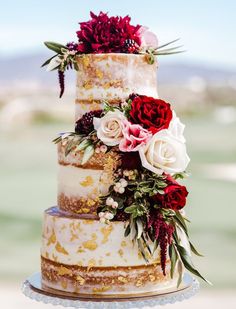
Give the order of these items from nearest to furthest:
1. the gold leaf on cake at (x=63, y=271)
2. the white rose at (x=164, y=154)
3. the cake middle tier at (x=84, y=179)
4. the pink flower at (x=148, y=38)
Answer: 1. the white rose at (x=164, y=154)
2. the cake middle tier at (x=84, y=179)
3. the gold leaf on cake at (x=63, y=271)
4. the pink flower at (x=148, y=38)

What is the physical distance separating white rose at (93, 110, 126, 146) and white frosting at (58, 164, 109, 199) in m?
0.19

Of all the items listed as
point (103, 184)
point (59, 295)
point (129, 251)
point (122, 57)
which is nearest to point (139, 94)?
point (122, 57)

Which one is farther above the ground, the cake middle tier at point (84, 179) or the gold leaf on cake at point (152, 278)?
the cake middle tier at point (84, 179)

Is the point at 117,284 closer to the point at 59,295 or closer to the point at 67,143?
the point at 59,295

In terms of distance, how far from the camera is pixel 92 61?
483 cm

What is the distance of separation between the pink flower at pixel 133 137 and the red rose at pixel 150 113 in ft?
0.12

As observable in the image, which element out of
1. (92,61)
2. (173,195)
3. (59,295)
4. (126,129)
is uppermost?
(92,61)

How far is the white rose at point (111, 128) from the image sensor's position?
4.66 metres

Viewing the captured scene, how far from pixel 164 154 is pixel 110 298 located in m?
0.84

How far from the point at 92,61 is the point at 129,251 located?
1072 millimetres

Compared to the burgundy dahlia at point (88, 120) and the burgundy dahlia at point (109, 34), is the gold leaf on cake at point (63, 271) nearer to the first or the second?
the burgundy dahlia at point (88, 120)

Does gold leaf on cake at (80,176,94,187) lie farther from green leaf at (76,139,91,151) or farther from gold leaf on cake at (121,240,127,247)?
gold leaf on cake at (121,240,127,247)

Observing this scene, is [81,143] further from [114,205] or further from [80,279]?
[80,279]

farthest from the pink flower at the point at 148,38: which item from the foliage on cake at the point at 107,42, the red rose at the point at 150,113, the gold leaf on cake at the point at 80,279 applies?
the gold leaf on cake at the point at 80,279
